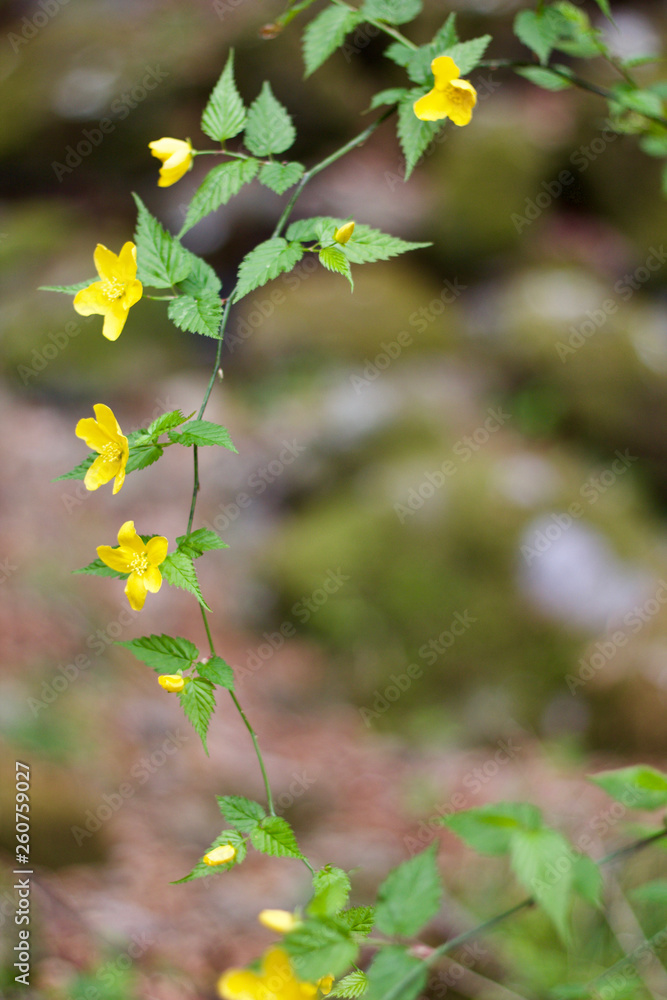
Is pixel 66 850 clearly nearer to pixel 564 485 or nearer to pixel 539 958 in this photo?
pixel 539 958

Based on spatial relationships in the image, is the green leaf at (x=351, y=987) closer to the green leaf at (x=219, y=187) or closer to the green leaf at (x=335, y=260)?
the green leaf at (x=335, y=260)

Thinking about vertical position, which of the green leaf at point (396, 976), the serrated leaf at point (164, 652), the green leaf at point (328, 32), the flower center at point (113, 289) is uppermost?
the green leaf at point (328, 32)

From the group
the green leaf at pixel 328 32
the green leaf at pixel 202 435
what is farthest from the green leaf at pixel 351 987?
the green leaf at pixel 328 32

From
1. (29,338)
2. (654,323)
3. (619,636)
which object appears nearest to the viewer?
(619,636)

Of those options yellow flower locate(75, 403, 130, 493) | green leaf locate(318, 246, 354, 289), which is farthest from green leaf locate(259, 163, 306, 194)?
yellow flower locate(75, 403, 130, 493)

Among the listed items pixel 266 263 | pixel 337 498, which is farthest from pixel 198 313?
pixel 337 498

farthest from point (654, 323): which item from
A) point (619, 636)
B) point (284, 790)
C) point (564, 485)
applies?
point (284, 790)

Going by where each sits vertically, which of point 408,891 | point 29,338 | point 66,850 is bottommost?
point 66,850
